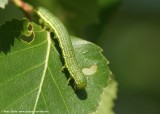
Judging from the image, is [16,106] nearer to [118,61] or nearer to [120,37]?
[118,61]

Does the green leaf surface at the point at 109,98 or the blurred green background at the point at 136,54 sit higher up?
the green leaf surface at the point at 109,98

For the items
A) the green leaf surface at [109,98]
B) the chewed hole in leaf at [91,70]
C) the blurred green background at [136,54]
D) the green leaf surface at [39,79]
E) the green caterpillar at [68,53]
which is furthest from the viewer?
the blurred green background at [136,54]

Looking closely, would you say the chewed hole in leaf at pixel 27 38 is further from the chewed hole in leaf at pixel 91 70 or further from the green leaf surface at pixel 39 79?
the chewed hole in leaf at pixel 91 70

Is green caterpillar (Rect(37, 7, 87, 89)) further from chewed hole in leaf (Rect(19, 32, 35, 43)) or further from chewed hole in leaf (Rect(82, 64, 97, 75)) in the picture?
chewed hole in leaf (Rect(19, 32, 35, 43))

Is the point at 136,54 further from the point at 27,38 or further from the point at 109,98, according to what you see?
the point at 27,38

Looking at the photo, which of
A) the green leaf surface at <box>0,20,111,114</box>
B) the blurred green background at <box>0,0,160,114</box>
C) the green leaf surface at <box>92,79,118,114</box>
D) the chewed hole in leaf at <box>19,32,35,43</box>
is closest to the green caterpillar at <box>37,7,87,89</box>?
the green leaf surface at <box>0,20,111,114</box>

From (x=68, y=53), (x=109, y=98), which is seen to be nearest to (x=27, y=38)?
(x=68, y=53)

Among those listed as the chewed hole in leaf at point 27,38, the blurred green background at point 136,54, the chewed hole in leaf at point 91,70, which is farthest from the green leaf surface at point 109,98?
the blurred green background at point 136,54

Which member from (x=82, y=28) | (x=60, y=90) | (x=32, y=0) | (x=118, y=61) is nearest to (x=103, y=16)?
(x=82, y=28)
